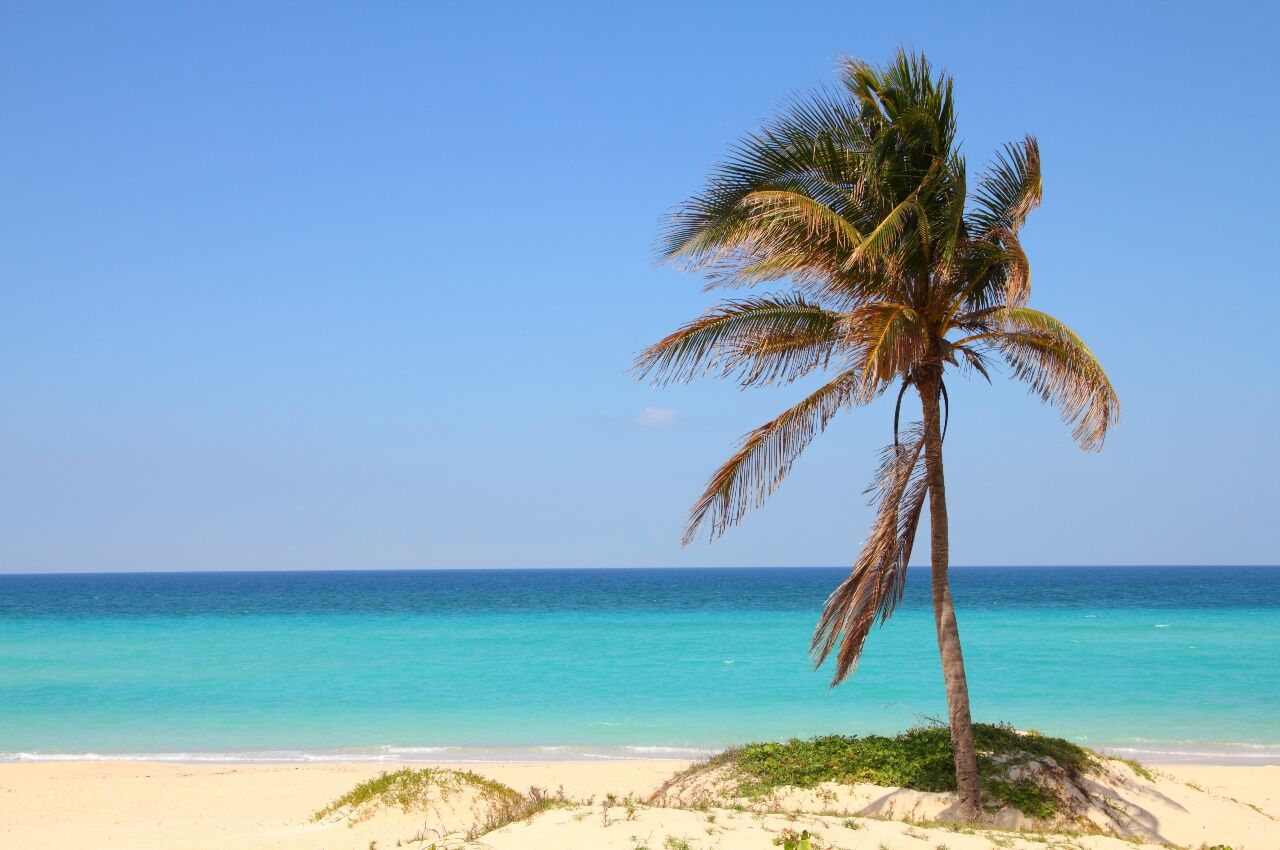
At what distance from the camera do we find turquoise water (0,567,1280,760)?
18.9 metres

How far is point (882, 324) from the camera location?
8359mm

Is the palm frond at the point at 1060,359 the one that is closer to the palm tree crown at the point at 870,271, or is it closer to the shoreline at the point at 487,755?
the palm tree crown at the point at 870,271

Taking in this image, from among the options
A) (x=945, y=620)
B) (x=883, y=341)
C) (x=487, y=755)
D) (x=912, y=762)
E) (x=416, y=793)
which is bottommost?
(x=487, y=755)

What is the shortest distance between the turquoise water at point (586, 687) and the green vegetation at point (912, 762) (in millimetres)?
7126

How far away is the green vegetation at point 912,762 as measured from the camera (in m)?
9.68

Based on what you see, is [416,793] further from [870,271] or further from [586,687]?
[586,687]

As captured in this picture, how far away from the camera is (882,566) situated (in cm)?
917

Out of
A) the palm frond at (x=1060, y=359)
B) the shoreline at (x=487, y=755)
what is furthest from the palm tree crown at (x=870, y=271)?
the shoreline at (x=487, y=755)

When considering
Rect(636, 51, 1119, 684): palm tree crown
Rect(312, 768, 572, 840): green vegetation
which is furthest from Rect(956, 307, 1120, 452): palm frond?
Rect(312, 768, 572, 840): green vegetation

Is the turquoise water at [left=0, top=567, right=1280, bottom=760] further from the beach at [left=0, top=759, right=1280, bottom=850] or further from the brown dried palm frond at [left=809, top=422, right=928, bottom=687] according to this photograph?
the brown dried palm frond at [left=809, top=422, right=928, bottom=687]

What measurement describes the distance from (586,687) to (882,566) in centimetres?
1729

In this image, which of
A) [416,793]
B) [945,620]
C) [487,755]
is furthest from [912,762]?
[487,755]

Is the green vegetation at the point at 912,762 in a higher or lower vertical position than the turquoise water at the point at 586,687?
higher

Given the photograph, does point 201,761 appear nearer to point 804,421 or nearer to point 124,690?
point 124,690
